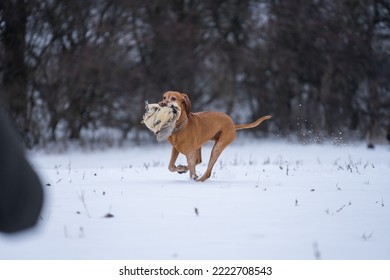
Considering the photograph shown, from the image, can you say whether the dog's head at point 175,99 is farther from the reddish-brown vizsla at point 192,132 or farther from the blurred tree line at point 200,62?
the blurred tree line at point 200,62

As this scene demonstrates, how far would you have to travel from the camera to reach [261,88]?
18672mm

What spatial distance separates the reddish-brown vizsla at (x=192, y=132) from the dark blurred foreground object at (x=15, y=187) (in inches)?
167

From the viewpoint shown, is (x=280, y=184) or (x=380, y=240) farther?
(x=280, y=184)

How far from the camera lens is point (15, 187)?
56.7 inches

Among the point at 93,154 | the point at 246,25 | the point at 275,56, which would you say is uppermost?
the point at 246,25

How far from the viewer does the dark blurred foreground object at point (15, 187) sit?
1373mm

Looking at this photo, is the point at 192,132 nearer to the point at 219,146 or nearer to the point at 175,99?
the point at 175,99

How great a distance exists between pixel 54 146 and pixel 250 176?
1048 cm

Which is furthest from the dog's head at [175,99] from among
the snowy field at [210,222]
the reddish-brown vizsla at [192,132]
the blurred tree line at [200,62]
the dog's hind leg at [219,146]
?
the blurred tree line at [200,62]

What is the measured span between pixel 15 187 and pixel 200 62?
17.1m

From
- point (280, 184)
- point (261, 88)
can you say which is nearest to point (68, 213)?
point (280, 184)

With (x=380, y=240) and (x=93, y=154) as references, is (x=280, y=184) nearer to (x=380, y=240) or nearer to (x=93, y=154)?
(x=380, y=240)

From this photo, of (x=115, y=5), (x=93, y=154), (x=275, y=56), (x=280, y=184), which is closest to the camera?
(x=280, y=184)

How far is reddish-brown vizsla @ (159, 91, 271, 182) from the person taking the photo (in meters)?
5.83
